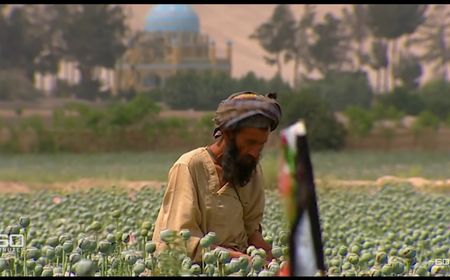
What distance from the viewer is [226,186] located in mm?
5734

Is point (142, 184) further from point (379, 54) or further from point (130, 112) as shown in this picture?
point (379, 54)

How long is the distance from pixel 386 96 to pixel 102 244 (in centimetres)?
6514

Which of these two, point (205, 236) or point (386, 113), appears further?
point (386, 113)

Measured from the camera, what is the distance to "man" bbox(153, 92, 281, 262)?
528cm

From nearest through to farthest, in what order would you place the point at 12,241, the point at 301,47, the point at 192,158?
the point at 192,158
the point at 12,241
the point at 301,47

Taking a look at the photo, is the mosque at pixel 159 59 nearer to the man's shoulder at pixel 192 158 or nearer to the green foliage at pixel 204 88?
the green foliage at pixel 204 88

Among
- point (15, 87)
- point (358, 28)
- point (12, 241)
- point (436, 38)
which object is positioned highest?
point (12, 241)

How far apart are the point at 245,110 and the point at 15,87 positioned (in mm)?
66626

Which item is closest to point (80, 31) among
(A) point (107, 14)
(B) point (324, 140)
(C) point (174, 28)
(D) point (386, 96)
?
(A) point (107, 14)

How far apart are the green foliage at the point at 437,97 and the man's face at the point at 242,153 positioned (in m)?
61.4

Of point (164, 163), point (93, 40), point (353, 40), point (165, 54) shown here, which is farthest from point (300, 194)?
point (353, 40)

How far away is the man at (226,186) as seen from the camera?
528cm

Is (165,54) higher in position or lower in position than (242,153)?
lower

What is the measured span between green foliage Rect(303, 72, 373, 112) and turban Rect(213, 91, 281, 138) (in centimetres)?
6424
